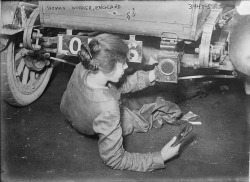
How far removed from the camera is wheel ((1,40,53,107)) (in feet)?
8.80

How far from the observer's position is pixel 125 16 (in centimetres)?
221

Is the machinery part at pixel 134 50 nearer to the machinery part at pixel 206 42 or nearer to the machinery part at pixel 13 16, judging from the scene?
the machinery part at pixel 206 42

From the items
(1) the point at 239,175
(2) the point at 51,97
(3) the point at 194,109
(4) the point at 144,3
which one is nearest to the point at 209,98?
(3) the point at 194,109

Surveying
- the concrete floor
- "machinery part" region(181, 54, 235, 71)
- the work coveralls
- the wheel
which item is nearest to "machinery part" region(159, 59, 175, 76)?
"machinery part" region(181, 54, 235, 71)

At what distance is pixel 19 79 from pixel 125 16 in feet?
4.34

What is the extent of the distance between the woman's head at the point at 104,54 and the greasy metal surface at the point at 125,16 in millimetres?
386

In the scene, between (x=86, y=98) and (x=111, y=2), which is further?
(x=111, y=2)

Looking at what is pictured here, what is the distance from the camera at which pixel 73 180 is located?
85.1 inches

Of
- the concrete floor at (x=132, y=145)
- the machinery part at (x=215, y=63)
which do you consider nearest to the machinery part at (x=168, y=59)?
the machinery part at (x=215, y=63)

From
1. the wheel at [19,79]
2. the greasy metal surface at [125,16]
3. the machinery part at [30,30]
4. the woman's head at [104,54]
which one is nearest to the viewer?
the woman's head at [104,54]

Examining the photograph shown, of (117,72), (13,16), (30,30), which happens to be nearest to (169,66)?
(117,72)

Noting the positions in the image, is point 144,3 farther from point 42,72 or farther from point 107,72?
point 42,72

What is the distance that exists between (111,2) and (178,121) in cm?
127

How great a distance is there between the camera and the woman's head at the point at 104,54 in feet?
6.02
